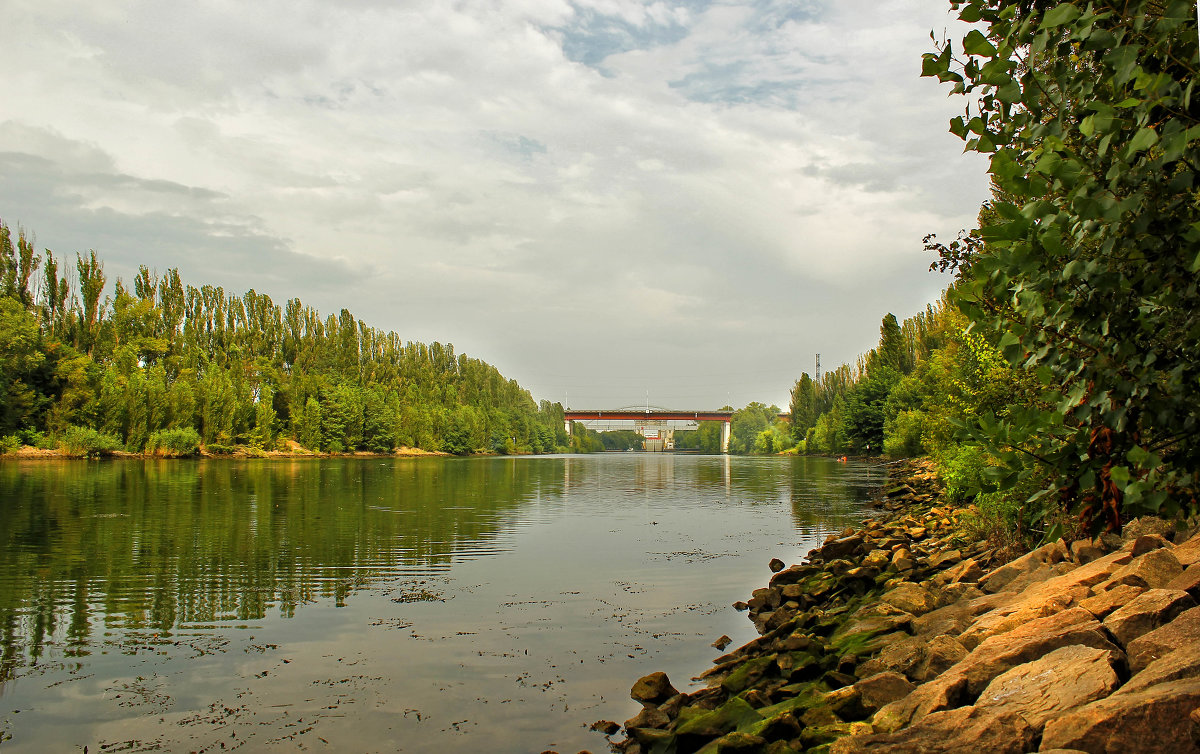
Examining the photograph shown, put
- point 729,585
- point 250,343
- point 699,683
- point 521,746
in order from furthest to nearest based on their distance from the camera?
1. point 250,343
2. point 729,585
3. point 699,683
4. point 521,746

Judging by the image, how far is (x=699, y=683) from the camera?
Answer: 33.8 ft

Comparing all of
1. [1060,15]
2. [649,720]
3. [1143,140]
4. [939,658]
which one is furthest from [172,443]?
[1143,140]

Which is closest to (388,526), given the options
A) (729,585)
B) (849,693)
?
(729,585)

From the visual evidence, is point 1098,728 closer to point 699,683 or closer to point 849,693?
point 849,693

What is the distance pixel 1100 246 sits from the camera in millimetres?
3863

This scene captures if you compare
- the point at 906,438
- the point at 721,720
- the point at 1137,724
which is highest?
the point at 906,438

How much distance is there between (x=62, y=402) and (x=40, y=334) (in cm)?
670

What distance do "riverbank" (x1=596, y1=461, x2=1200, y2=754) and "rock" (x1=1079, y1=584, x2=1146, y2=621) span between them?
0.05ft

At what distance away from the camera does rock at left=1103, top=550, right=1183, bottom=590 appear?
7.36 m

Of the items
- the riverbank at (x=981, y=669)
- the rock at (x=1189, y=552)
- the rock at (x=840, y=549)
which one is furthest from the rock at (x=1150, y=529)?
the rock at (x=840, y=549)

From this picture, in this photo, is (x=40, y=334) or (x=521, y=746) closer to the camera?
(x=521, y=746)

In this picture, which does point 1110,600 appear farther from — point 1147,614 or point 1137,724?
point 1137,724

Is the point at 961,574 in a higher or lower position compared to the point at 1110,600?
lower

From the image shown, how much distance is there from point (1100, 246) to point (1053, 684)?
360cm
